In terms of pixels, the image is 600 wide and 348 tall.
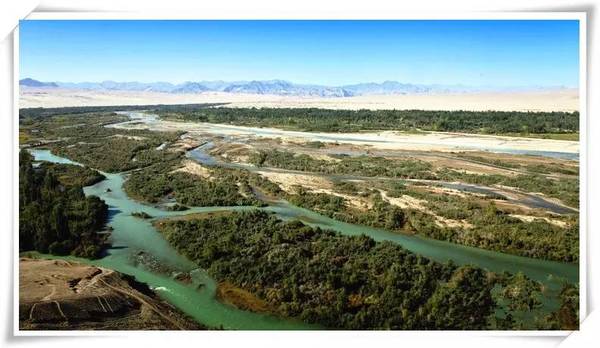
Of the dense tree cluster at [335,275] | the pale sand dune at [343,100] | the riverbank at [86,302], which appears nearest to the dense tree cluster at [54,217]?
the riverbank at [86,302]

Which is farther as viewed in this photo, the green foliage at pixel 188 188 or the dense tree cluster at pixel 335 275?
the green foliage at pixel 188 188

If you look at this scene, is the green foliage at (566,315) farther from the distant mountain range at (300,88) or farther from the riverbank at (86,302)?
the distant mountain range at (300,88)

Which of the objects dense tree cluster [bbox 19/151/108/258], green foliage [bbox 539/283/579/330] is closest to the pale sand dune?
dense tree cluster [bbox 19/151/108/258]

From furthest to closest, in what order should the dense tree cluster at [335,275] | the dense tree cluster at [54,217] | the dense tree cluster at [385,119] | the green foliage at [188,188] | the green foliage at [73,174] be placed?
1. the dense tree cluster at [385,119]
2. the green foliage at [188,188]
3. the green foliage at [73,174]
4. the dense tree cluster at [54,217]
5. the dense tree cluster at [335,275]

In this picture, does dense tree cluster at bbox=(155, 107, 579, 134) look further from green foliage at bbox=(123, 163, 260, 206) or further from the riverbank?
the riverbank
